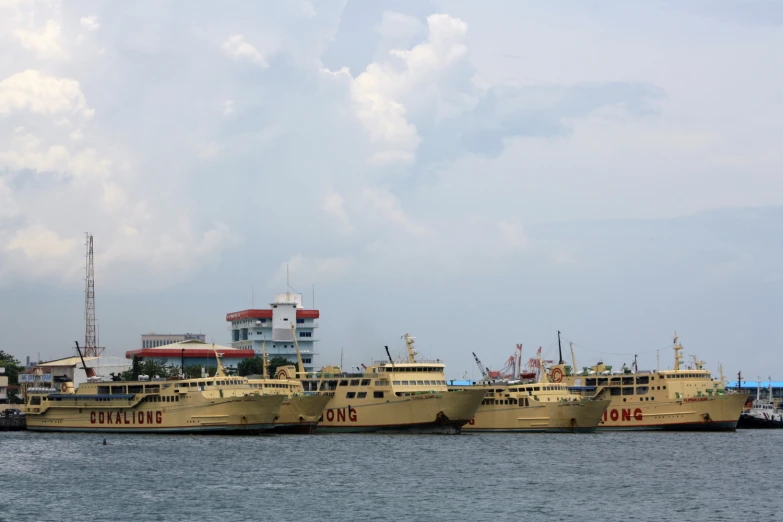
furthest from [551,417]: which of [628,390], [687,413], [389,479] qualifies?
[389,479]

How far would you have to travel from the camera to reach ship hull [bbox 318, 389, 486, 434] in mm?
88062

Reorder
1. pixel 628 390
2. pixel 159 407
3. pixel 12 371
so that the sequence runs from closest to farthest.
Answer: pixel 159 407
pixel 628 390
pixel 12 371

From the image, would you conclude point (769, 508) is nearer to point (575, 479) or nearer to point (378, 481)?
point (575, 479)

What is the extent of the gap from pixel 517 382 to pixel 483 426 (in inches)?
179

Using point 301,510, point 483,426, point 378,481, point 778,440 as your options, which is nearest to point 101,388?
point 483,426

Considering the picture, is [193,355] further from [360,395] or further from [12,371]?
[360,395]

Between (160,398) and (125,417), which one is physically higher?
(160,398)

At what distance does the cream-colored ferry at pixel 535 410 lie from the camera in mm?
91312

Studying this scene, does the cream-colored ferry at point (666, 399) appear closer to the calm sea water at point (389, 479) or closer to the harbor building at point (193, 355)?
the calm sea water at point (389, 479)

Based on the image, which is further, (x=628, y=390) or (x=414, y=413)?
(x=628, y=390)

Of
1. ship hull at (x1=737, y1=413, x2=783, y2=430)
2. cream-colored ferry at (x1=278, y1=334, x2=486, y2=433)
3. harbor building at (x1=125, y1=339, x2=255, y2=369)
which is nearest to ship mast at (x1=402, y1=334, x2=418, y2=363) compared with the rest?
cream-colored ferry at (x1=278, y1=334, x2=486, y2=433)

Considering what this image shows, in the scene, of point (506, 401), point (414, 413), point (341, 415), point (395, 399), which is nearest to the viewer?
point (414, 413)

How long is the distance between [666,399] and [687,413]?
1.96m

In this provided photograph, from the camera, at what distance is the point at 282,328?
183625 mm
